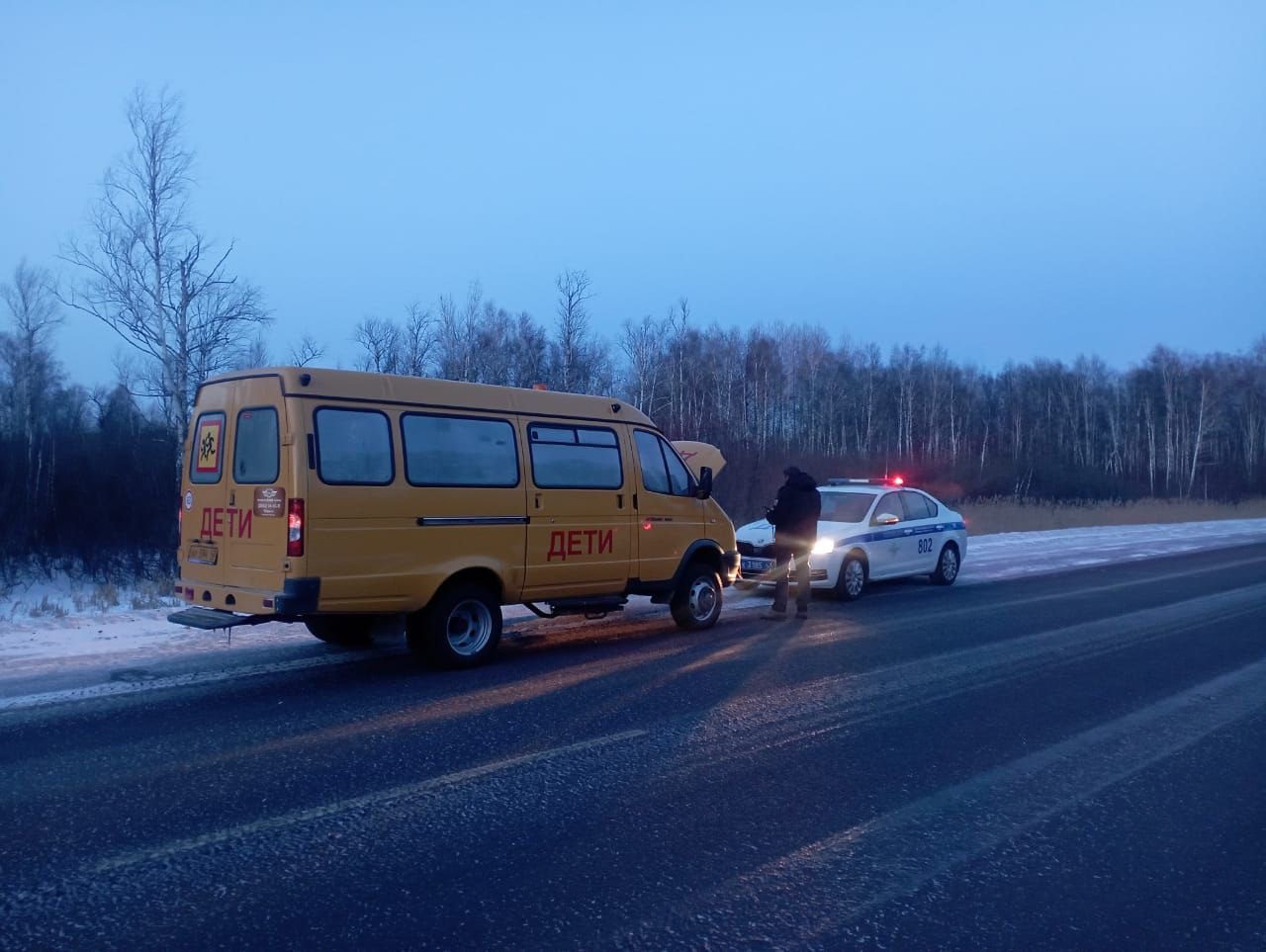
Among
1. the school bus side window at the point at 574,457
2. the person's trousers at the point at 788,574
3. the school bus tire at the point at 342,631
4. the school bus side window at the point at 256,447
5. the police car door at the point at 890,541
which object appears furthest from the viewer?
the police car door at the point at 890,541

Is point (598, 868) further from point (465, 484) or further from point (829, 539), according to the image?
point (829, 539)

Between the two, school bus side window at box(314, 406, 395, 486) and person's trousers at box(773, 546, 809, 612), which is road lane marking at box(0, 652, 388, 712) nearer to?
school bus side window at box(314, 406, 395, 486)

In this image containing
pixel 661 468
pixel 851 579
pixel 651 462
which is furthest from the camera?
pixel 851 579

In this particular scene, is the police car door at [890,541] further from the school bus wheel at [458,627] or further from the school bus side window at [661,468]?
the school bus wheel at [458,627]

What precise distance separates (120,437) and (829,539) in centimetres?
1644

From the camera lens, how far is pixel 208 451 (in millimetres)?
9367

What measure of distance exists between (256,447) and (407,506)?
4.29 feet

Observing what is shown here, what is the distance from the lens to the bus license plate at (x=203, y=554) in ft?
30.0

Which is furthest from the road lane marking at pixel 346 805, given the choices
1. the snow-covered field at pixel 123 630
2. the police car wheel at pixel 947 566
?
the police car wheel at pixel 947 566

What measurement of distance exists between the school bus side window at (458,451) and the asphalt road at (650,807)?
1726 mm

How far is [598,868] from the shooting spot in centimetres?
484

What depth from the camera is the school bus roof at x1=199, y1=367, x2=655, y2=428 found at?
8.67 metres

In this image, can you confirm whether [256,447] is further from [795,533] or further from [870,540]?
[870,540]

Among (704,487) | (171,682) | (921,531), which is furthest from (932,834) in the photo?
(921,531)
